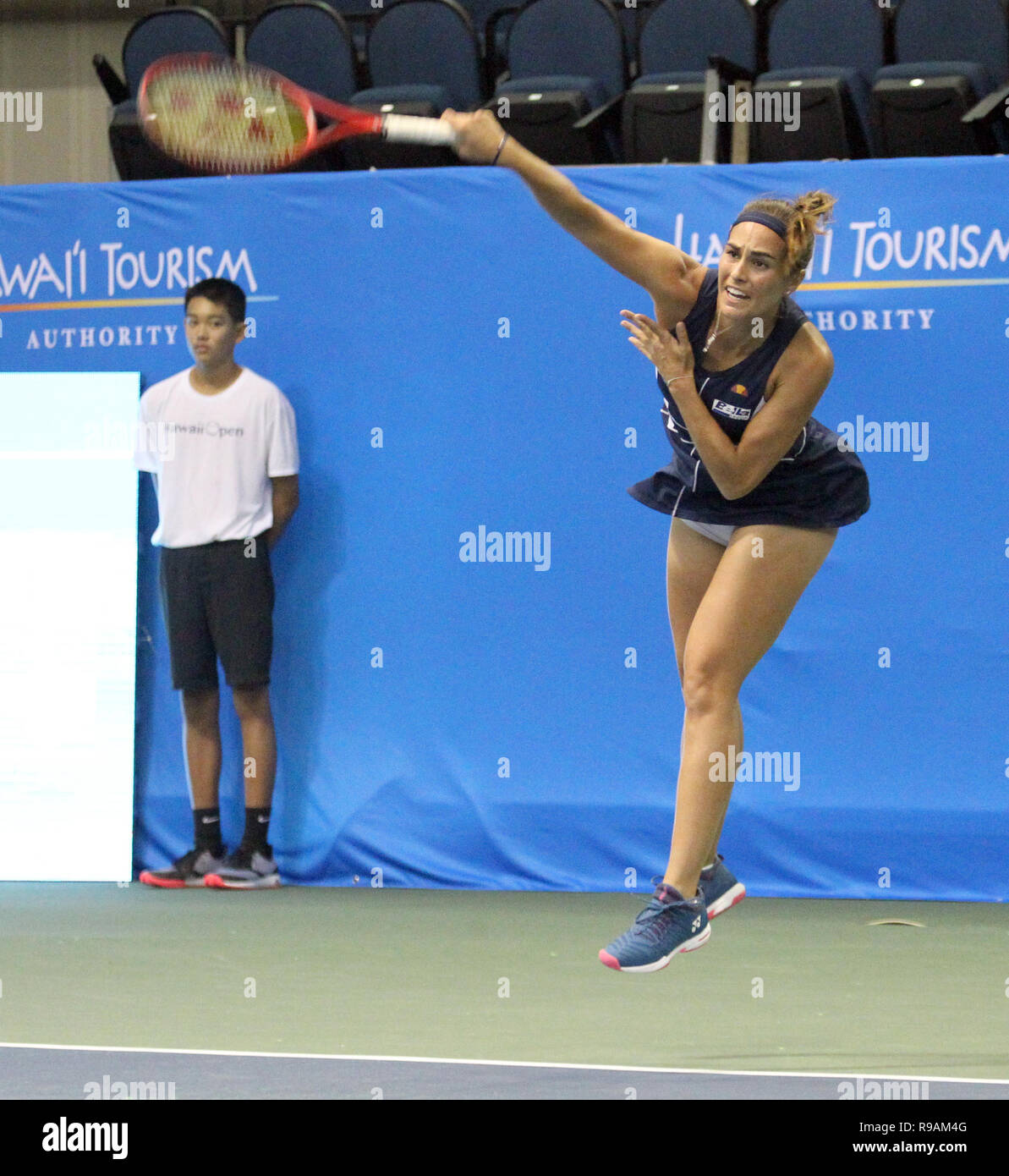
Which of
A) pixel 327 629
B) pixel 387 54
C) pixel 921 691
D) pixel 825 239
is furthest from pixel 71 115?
pixel 921 691

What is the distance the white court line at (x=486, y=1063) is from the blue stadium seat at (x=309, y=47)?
558cm

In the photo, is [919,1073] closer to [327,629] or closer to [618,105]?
[327,629]

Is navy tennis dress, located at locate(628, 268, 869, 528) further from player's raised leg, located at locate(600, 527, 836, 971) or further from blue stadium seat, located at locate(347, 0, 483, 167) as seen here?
blue stadium seat, located at locate(347, 0, 483, 167)

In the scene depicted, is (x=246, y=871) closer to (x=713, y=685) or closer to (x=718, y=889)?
(x=718, y=889)

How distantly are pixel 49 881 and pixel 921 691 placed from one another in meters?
3.32

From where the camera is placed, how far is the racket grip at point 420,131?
401 cm

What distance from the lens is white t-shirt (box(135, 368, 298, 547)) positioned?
24.0ft

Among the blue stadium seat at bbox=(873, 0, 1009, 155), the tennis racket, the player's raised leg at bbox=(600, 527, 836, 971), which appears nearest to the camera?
the player's raised leg at bbox=(600, 527, 836, 971)

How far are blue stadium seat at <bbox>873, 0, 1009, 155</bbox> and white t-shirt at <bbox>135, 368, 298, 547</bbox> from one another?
269 cm

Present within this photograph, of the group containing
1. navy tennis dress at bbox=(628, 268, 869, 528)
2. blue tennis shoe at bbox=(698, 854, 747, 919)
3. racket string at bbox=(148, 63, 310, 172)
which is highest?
racket string at bbox=(148, 63, 310, 172)

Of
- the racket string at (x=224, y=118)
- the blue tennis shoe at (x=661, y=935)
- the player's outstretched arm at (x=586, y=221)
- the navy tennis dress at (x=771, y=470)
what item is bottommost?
the blue tennis shoe at (x=661, y=935)

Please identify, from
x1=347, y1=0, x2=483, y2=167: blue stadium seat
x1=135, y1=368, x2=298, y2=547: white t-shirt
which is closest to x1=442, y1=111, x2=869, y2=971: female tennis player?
x1=135, y1=368, x2=298, y2=547: white t-shirt

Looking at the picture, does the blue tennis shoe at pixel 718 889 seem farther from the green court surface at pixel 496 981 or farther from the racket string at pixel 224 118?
the racket string at pixel 224 118

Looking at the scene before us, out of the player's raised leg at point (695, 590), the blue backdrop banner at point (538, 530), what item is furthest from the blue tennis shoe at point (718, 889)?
the blue backdrop banner at point (538, 530)
